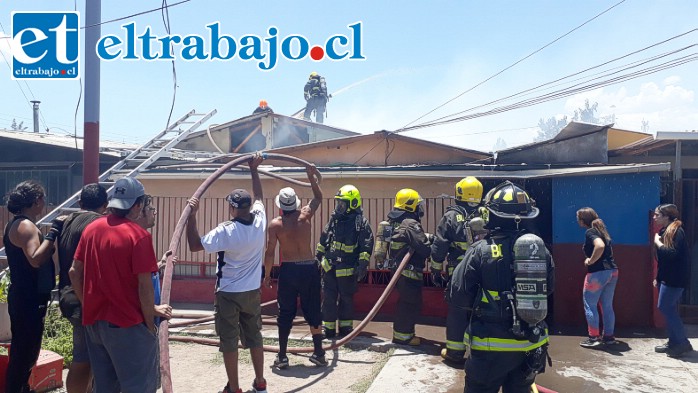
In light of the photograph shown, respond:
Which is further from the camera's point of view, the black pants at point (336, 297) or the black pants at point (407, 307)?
the black pants at point (336, 297)

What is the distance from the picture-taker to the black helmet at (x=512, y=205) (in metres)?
4.00

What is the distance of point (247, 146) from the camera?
1381 centimetres

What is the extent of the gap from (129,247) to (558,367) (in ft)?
16.1

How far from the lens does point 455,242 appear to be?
21.0ft

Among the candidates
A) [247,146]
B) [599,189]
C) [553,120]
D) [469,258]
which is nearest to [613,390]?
[469,258]

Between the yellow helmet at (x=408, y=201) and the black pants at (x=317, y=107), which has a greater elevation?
the black pants at (x=317, y=107)

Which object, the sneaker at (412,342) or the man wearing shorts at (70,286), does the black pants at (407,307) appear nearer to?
the sneaker at (412,342)

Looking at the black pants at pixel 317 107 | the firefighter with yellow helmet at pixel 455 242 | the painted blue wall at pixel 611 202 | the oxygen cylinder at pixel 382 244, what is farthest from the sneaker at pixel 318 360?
the black pants at pixel 317 107

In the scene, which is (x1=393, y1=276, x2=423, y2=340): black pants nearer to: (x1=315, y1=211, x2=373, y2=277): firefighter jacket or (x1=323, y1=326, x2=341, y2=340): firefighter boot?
(x1=315, y1=211, x2=373, y2=277): firefighter jacket

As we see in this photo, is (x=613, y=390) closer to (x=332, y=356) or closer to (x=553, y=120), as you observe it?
(x=332, y=356)

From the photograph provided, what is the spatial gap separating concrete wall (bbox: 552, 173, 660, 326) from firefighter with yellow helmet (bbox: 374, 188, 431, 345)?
225 cm

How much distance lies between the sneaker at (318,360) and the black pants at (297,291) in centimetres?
39

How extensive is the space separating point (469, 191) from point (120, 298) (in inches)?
173

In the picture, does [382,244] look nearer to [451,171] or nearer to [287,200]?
[287,200]
